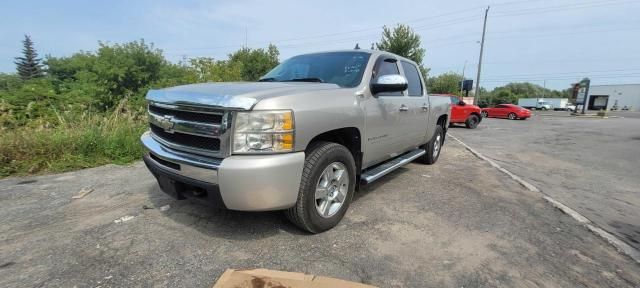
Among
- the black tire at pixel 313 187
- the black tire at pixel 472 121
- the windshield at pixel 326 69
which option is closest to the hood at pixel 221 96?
the black tire at pixel 313 187

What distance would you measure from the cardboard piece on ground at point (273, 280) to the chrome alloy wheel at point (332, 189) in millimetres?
747

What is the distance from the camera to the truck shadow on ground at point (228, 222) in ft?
9.31

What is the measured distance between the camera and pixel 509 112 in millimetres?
25938

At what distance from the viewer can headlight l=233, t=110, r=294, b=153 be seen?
2285 mm

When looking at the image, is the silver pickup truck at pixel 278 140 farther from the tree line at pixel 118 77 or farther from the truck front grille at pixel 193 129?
the tree line at pixel 118 77

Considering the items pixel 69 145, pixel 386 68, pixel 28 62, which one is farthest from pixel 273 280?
pixel 28 62

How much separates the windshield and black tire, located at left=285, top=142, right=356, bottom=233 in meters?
0.83

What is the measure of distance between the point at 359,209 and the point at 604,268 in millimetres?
2049

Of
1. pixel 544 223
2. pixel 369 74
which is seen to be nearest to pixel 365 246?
pixel 369 74

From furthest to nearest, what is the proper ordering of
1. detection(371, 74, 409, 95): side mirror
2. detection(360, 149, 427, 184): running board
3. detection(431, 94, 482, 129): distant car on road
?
1. detection(431, 94, 482, 129): distant car on road
2. detection(360, 149, 427, 184): running board
3. detection(371, 74, 409, 95): side mirror

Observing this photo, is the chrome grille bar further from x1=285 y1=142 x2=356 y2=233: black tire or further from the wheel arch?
the wheel arch

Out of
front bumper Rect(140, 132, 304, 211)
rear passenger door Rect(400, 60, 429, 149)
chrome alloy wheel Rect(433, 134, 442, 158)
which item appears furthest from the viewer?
chrome alloy wheel Rect(433, 134, 442, 158)

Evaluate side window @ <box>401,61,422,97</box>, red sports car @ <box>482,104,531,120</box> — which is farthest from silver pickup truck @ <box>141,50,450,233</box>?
red sports car @ <box>482,104,531,120</box>

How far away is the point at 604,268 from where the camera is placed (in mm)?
2436
